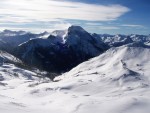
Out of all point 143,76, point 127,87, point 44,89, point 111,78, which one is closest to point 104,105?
point 44,89

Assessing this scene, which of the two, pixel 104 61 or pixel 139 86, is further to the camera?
pixel 104 61

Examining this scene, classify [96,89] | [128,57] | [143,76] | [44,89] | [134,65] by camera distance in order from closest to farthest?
1. [44,89]
2. [96,89]
3. [143,76]
4. [134,65]
5. [128,57]

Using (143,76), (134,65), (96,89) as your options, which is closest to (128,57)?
(134,65)

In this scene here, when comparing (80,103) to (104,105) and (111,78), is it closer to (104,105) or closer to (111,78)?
(104,105)

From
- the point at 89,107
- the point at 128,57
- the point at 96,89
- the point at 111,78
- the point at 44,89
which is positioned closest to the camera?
the point at 89,107

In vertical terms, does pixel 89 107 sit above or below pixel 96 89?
above

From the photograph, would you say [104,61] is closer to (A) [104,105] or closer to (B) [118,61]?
(B) [118,61]
